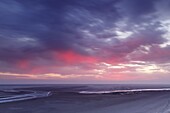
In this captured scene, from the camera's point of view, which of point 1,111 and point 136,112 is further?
point 1,111

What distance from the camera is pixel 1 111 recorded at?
2856 centimetres

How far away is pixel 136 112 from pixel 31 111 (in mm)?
10686

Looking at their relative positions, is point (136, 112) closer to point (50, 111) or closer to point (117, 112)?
point (117, 112)

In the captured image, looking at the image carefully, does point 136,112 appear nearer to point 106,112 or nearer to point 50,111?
point 106,112

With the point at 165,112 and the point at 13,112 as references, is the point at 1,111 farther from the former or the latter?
the point at 165,112

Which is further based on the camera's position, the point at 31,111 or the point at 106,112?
the point at 31,111

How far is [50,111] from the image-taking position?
28375 mm

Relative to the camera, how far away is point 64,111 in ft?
92.5

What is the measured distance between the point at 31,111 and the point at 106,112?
25.8ft

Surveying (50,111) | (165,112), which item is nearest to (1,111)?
(50,111)

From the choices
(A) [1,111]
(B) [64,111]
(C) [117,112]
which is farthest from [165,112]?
(A) [1,111]

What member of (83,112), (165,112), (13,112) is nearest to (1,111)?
(13,112)

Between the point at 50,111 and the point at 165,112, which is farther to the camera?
the point at 50,111

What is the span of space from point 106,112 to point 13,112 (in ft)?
30.6
